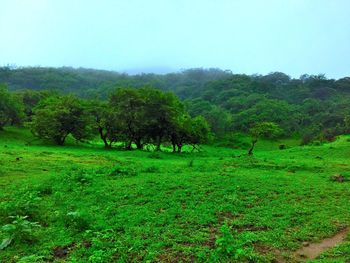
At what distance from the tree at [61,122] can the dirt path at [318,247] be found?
44.9 m

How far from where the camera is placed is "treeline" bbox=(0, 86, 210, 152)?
4847 cm

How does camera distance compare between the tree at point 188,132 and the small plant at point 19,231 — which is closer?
the small plant at point 19,231

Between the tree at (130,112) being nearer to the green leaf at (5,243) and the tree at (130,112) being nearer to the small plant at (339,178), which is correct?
the small plant at (339,178)

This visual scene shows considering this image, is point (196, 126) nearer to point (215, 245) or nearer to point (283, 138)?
point (215, 245)

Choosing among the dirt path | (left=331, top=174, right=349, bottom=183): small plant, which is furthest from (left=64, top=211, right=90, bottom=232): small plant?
(left=331, top=174, right=349, bottom=183): small plant

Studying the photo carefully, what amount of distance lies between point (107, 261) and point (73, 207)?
564 centimetres

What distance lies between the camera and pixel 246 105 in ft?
390

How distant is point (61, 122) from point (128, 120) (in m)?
10.5

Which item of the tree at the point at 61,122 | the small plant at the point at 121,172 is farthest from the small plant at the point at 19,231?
the tree at the point at 61,122

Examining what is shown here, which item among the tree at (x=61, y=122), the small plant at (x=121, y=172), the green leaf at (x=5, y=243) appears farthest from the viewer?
the tree at (x=61, y=122)

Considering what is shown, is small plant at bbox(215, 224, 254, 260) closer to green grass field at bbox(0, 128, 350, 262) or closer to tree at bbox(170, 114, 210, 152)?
green grass field at bbox(0, 128, 350, 262)

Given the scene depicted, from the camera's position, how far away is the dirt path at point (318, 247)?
10.2 m

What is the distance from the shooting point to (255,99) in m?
122

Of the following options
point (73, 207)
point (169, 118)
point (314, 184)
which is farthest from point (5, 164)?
point (169, 118)
